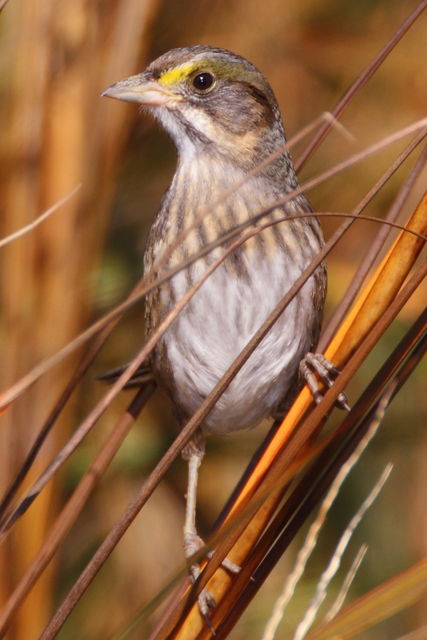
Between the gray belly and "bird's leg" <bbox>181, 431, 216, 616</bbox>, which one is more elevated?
the gray belly

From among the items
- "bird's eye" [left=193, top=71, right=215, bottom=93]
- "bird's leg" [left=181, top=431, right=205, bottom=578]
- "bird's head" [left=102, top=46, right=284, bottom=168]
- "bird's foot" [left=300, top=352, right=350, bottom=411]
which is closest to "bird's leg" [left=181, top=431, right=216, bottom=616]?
"bird's leg" [left=181, top=431, right=205, bottom=578]

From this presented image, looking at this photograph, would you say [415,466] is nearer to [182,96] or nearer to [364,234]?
[364,234]

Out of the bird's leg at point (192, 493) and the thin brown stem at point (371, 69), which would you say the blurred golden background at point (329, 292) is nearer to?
the bird's leg at point (192, 493)

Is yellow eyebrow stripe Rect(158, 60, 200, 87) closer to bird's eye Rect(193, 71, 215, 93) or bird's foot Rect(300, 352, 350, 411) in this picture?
bird's eye Rect(193, 71, 215, 93)

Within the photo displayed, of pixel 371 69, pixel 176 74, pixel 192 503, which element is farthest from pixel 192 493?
pixel 371 69

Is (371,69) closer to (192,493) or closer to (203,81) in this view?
(203,81)

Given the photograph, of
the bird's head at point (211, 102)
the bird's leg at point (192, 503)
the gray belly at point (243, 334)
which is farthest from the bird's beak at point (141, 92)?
the bird's leg at point (192, 503)

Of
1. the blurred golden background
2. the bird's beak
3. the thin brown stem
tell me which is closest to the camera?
the thin brown stem
